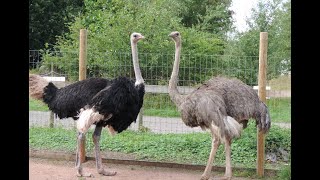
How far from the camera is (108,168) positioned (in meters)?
5.68

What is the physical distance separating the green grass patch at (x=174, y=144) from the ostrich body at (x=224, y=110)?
3.16ft

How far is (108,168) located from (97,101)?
1142 millimetres

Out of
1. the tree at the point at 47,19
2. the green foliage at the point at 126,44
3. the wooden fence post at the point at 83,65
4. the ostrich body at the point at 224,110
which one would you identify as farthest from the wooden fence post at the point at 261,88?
the tree at the point at 47,19

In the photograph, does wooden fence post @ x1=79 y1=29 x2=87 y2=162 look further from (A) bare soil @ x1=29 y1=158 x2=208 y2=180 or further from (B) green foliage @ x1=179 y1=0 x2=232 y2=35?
(B) green foliage @ x1=179 y1=0 x2=232 y2=35

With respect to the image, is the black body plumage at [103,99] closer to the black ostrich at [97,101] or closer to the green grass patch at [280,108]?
the black ostrich at [97,101]

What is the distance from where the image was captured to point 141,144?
6.46m

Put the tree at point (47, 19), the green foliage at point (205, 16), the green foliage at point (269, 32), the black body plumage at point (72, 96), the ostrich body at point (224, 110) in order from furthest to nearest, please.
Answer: the tree at point (47, 19)
the green foliage at point (205, 16)
the green foliage at point (269, 32)
the black body plumage at point (72, 96)
the ostrich body at point (224, 110)

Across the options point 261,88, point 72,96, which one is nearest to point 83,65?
point 72,96

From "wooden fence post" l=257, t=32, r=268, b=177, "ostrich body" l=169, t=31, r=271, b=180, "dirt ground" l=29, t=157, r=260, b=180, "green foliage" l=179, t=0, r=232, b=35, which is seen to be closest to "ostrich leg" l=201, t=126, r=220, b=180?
"ostrich body" l=169, t=31, r=271, b=180

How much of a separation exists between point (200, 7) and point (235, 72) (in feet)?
36.6

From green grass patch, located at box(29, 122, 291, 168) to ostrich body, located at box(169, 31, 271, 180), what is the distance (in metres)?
0.96

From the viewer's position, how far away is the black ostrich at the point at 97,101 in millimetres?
4941

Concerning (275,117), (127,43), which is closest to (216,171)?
(275,117)

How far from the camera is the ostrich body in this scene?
471 cm
